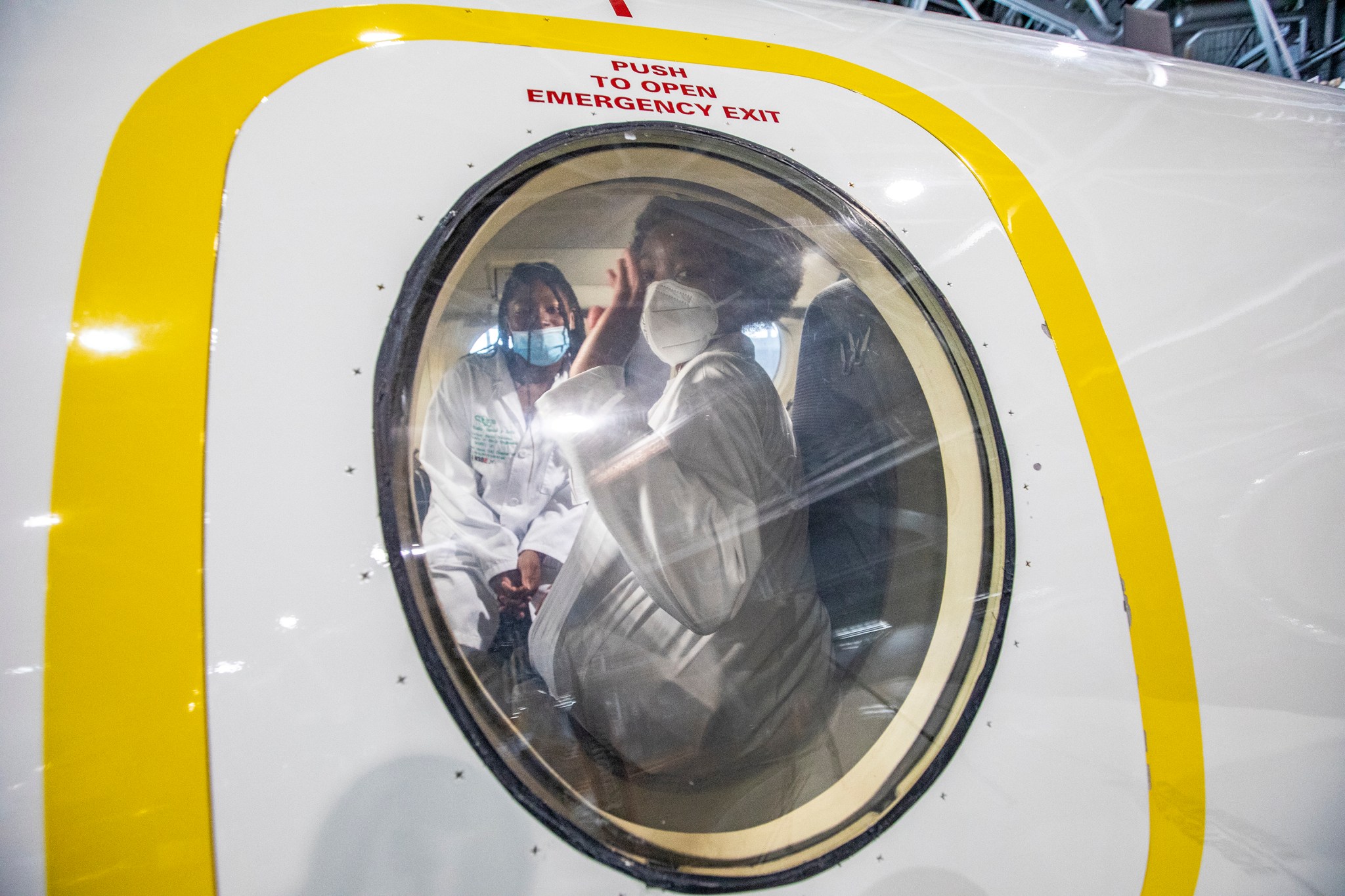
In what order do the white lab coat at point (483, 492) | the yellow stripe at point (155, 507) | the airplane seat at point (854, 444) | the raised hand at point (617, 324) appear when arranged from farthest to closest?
the airplane seat at point (854, 444) < the raised hand at point (617, 324) < the white lab coat at point (483, 492) < the yellow stripe at point (155, 507)

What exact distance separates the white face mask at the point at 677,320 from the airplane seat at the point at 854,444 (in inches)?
6.3

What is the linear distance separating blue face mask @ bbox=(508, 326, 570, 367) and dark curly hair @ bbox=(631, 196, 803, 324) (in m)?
0.22

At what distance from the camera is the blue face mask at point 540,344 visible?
883 mm

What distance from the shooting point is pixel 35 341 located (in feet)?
2.38

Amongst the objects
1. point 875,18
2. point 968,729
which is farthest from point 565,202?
point 968,729

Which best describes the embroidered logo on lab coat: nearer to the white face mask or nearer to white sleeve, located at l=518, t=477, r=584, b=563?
white sleeve, located at l=518, t=477, r=584, b=563

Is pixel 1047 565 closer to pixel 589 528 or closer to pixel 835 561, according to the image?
pixel 835 561

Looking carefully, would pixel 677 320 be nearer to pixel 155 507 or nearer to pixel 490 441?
pixel 490 441

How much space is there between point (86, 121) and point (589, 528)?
2.46ft

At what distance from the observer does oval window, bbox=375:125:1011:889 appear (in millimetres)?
822

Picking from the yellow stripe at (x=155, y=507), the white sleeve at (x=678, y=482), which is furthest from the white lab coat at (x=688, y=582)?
the yellow stripe at (x=155, y=507)

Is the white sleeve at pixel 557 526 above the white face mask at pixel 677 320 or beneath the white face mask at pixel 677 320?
beneath

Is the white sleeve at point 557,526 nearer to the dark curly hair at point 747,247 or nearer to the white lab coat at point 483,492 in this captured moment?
the white lab coat at point 483,492

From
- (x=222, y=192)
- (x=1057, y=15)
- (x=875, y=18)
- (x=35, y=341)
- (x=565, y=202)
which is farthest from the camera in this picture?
(x=1057, y=15)
